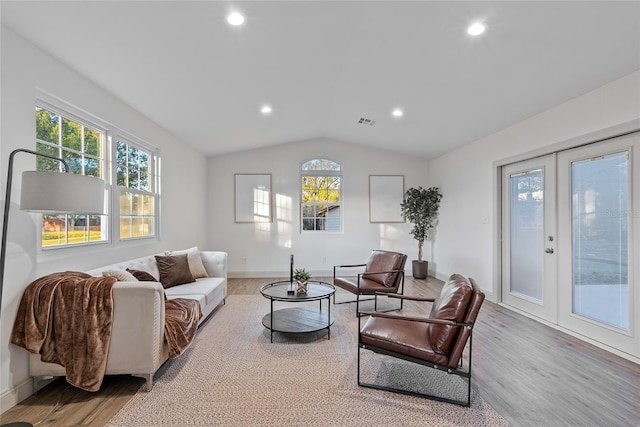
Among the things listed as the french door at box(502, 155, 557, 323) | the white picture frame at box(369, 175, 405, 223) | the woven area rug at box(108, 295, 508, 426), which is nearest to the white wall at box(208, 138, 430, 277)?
the white picture frame at box(369, 175, 405, 223)

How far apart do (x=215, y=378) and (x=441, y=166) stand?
5.55 meters

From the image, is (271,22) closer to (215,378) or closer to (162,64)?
(162,64)

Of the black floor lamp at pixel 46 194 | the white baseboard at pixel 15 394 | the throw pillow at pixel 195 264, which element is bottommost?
the white baseboard at pixel 15 394

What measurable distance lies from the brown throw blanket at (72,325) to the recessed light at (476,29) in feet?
11.4

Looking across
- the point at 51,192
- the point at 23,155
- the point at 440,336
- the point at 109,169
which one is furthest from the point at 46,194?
the point at 440,336

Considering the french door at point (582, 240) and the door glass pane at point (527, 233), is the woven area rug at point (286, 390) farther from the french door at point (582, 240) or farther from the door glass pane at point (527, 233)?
the door glass pane at point (527, 233)

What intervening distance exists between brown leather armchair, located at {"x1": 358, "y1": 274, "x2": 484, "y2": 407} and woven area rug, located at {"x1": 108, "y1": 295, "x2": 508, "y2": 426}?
150 mm

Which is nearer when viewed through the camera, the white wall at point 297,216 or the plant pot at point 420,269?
the plant pot at point 420,269

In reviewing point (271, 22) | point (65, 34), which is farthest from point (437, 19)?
point (65, 34)

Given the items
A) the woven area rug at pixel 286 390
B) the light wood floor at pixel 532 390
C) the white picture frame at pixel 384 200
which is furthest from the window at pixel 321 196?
the light wood floor at pixel 532 390

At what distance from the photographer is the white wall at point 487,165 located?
9.59 ft

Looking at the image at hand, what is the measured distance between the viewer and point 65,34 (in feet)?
7.42

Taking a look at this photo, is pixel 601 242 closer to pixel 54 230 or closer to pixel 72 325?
pixel 72 325

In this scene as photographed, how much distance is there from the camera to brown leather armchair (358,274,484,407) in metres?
2.07
